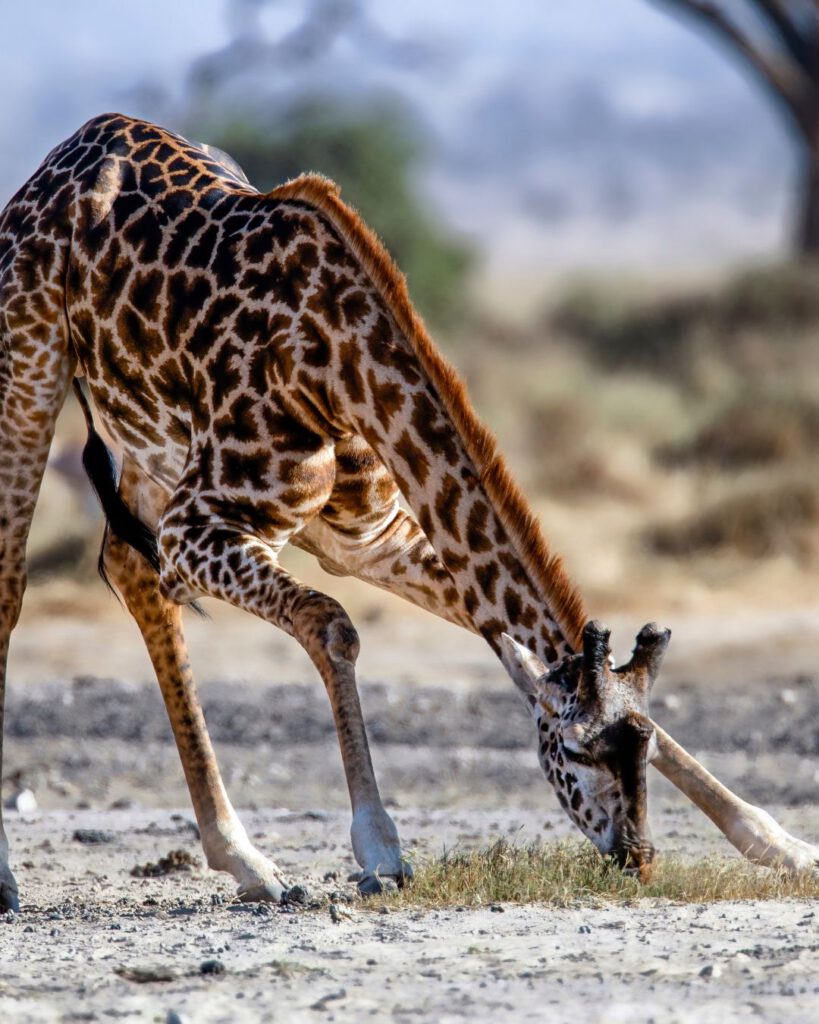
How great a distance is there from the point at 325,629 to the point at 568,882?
1.09 m

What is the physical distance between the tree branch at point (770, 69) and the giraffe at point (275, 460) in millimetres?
23721

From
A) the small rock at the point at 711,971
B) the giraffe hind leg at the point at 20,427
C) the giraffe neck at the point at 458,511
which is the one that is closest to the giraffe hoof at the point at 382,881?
the giraffe neck at the point at 458,511

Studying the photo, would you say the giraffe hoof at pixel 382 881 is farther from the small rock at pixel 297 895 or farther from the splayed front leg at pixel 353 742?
the small rock at pixel 297 895

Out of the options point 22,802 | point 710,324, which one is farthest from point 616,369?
point 22,802

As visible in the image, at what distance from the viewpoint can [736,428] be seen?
20391mm

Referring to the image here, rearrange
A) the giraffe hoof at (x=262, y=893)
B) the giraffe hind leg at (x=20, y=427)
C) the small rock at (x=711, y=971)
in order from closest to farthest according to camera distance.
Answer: the small rock at (x=711, y=971), the giraffe hoof at (x=262, y=893), the giraffe hind leg at (x=20, y=427)

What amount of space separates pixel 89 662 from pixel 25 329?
6.26 m

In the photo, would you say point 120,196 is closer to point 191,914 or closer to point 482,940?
point 191,914

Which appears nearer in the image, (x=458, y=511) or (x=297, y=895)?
(x=297, y=895)

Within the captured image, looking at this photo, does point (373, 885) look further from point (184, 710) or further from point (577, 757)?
point (184, 710)

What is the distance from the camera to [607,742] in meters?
5.60

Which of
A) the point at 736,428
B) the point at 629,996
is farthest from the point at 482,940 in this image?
the point at 736,428

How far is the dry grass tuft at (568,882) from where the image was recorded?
18.6 feet

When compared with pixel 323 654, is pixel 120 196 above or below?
above
